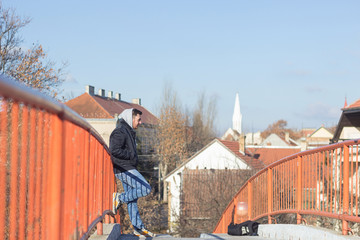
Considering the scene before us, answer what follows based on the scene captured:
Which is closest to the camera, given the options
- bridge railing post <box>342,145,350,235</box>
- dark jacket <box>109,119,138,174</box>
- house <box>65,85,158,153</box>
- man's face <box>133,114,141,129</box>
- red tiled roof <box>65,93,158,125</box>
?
bridge railing post <box>342,145,350,235</box>

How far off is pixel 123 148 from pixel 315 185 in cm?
271

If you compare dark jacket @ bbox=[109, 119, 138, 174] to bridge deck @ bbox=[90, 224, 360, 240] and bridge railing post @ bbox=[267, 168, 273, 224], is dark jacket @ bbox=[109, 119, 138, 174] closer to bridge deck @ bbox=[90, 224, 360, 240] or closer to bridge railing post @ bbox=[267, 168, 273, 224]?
bridge deck @ bbox=[90, 224, 360, 240]

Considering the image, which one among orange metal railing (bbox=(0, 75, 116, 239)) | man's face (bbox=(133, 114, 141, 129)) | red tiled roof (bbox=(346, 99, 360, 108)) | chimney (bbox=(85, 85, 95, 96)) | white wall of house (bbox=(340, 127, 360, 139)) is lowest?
orange metal railing (bbox=(0, 75, 116, 239))

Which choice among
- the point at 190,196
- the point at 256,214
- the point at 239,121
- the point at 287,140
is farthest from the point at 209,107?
the point at 239,121

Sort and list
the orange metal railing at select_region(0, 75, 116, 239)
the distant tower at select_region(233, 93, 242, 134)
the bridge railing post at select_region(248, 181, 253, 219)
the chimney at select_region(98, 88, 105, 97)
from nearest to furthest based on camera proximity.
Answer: the orange metal railing at select_region(0, 75, 116, 239), the bridge railing post at select_region(248, 181, 253, 219), the chimney at select_region(98, 88, 105, 97), the distant tower at select_region(233, 93, 242, 134)

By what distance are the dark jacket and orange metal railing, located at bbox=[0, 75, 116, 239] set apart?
327cm

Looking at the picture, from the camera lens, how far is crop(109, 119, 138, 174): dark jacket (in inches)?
270

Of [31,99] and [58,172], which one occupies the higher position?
[31,99]

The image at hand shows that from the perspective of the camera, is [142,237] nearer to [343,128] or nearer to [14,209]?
[14,209]

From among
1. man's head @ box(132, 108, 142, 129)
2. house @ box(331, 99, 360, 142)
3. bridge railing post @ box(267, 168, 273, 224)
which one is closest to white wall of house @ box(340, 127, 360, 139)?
house @ box(331, 99, 360, 142)

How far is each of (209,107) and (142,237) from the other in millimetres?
69716

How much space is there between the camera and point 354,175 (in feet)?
19.6

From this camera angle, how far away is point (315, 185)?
23.9 feet

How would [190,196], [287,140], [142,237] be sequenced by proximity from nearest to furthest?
[142,237]
[190,196]
[287,140]
